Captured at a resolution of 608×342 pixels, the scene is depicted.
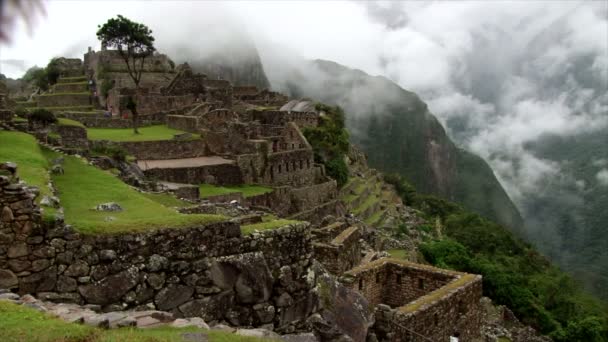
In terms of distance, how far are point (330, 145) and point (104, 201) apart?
2935 cm

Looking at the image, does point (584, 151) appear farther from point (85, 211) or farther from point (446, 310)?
point (85, 211)

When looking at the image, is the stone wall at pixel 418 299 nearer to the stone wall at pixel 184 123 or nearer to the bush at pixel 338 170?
the stone wall at pixel 184 123

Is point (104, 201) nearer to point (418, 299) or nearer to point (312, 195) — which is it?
point (418, 299)

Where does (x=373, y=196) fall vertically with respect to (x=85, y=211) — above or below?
below

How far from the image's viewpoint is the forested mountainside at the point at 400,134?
7206 cm

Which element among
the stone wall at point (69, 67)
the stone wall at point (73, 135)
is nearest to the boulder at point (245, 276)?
the stone wall at point (73, 135)

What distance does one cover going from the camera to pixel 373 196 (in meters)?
42.0

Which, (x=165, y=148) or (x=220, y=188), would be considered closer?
(x=220, y=188)

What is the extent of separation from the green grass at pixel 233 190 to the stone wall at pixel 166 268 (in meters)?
15.8

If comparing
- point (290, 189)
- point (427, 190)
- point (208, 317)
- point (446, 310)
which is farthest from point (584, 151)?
point (208, 317)

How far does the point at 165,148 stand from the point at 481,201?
4802cm

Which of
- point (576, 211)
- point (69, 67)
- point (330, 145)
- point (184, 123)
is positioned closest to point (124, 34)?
point (184, 123)

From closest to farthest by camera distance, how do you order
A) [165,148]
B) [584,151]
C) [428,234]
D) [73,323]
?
[73,323]
[165,148]
[428,234]
[584,151]

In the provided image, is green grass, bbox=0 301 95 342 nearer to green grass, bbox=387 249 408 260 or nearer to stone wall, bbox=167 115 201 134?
green grass, bbox=387 249 408 260
